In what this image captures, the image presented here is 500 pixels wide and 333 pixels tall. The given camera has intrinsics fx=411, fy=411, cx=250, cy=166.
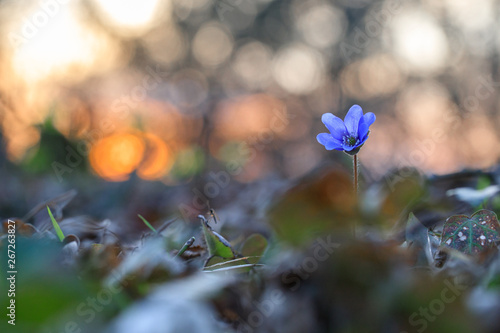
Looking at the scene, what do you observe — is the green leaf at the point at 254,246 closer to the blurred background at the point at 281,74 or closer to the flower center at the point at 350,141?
the flower center at the point at 350,141

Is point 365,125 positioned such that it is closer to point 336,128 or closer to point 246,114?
point 336,128

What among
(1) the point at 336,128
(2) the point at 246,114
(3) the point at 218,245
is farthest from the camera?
(2) the point at 246,114

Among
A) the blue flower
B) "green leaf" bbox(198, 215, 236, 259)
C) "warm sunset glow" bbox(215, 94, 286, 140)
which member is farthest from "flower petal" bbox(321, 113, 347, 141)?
"warm sunset glow" bbox(215, 94, 286, 140)

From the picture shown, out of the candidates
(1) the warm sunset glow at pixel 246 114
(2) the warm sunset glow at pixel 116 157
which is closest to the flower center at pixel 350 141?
(2) the warm sunset glow at pixel 116 157

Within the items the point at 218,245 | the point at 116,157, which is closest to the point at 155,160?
the point at 116,157

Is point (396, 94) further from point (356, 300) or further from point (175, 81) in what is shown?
point (356, 300)

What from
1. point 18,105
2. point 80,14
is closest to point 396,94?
point 80,14
